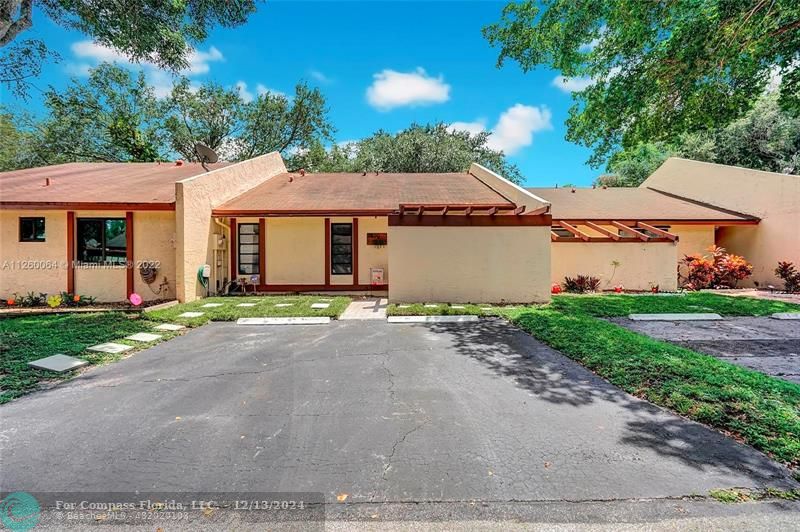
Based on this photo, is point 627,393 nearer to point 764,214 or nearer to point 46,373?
point 46,373

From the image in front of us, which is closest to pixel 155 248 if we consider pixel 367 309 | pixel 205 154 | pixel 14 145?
pixel 205 154

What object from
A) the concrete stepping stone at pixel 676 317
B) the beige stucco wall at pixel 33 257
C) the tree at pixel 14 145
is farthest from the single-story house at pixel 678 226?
the tree at pixel 14 145

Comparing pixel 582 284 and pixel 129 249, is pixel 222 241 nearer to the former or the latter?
pixel 129 249

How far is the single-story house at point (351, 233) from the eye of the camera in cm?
955

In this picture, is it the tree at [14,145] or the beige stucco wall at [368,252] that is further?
the tree at [14,145]

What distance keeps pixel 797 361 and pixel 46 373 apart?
10.7 metres

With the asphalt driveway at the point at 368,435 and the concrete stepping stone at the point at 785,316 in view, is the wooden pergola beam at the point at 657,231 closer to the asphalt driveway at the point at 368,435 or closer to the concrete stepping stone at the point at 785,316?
the concrete stepping stone at the point at 785,316

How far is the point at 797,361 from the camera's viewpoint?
5020mm

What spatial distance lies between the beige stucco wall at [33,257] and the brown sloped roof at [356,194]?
4.31 meters

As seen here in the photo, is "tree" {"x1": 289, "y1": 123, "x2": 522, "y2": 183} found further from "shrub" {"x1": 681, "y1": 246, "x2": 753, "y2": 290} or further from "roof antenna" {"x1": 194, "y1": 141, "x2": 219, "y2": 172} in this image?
"shrub" {"x1": 681, "y1": 246, "x2": 753, "y2": 290}

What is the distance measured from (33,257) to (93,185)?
293 centimetres

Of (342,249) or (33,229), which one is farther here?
(342,249)

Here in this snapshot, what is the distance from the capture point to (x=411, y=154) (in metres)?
24.1

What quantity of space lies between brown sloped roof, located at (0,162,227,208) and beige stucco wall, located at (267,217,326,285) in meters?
3.18
